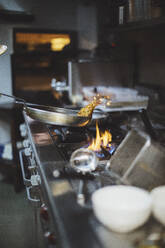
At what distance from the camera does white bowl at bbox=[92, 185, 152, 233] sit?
97 centimetres

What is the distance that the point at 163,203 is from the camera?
105 centimetres

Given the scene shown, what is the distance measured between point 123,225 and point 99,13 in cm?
473

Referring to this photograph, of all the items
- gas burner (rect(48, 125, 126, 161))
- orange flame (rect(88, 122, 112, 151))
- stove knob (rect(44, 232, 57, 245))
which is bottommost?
stove knob (rect(44, 232, 57, 245))

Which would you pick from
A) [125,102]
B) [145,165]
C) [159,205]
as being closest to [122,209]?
[159,205]

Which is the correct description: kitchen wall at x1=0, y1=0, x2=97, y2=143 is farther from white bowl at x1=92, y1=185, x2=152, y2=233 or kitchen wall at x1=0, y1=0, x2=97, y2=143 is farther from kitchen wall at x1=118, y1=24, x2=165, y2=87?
white bowl at x1=92, y1=185, x2=152, y2=233

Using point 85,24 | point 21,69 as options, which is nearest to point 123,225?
point 85,24

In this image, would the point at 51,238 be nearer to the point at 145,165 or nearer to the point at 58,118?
the point at 145,165

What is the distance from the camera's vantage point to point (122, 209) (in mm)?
973

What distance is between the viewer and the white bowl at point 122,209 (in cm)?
97

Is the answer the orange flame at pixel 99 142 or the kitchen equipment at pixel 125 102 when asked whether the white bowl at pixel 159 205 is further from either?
the kitchen equipment at pixel 125 102

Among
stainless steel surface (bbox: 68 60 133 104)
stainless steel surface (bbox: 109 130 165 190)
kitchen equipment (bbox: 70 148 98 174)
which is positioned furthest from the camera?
stainless steel surface (bbox: 68 60 133 104)

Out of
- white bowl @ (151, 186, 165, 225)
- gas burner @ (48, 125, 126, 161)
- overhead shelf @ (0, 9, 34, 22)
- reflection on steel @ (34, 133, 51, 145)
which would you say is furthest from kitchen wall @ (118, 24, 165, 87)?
white bowl @ (151, 186, 165, 225)

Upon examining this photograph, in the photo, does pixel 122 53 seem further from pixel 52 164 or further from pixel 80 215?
pixel 80 215

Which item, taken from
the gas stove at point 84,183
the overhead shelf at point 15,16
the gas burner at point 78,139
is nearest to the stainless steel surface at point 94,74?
the overhead shelf at point 15,16
